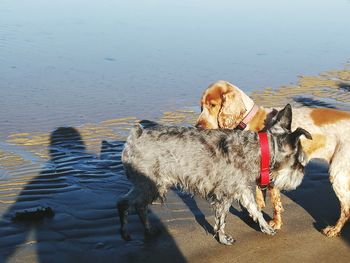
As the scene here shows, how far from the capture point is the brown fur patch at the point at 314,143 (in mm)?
6361

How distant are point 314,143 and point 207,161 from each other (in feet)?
4.94

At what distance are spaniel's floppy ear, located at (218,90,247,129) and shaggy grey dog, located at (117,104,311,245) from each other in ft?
2.26

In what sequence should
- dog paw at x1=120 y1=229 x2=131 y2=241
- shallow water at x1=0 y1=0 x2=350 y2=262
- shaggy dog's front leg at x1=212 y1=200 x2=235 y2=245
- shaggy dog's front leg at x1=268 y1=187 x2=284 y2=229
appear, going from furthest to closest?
shallow water at x1=0 y1=0 x2=350 y2=262 < shaggy dog's front leg at x1=268 y1=187 x2=284 y2=229 < dog paw at x1=120 y1=229 x2=131 y2=241 < shaggy dog's front leg at x1=212 y1=200 x2=235 y2=245

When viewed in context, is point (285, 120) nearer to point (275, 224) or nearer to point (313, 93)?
point (275, 224)

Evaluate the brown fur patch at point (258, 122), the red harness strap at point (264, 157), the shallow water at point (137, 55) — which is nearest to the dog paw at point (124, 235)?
the red harness strap at point (264, 157)

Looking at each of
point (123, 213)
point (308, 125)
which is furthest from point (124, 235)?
point (308, 125)

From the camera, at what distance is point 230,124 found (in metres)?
6.75

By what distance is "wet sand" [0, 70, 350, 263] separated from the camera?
19.2 feet

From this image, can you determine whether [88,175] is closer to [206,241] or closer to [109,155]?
[109,155]

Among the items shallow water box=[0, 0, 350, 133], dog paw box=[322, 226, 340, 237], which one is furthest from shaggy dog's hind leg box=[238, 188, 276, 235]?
shallow water box=[0, 0, 350, 133]

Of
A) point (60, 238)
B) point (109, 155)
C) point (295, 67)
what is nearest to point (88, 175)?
point (109, 155)

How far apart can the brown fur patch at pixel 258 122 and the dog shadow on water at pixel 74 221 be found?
183 centimetres

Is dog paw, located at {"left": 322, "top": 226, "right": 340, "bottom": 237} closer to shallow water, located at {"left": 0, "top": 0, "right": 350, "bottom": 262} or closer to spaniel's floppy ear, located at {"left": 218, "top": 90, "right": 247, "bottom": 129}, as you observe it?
shallow water, located at {"left": 0, "top": 0, "right": 350, "bottom": 262}

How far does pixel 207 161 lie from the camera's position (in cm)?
597
